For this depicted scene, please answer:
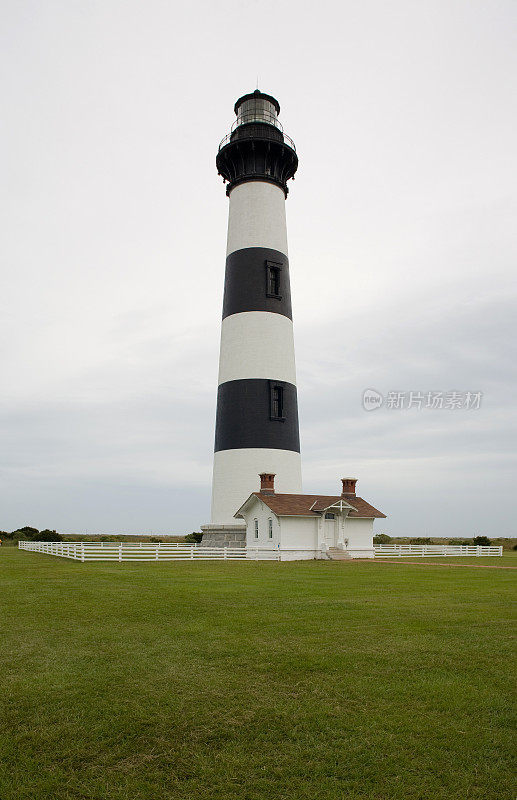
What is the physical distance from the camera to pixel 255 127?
33.7 metres

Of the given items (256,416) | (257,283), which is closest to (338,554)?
(256,416)

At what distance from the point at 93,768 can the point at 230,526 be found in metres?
26.5

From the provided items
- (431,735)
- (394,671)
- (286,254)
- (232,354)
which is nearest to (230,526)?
(232,354)

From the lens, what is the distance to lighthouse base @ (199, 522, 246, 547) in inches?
1246

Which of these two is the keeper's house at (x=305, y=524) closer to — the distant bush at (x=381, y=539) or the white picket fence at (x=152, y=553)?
the white picket fence at (x=152, y=553)

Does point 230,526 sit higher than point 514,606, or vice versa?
point 230,526

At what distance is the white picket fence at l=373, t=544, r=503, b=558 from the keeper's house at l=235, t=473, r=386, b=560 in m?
4.45

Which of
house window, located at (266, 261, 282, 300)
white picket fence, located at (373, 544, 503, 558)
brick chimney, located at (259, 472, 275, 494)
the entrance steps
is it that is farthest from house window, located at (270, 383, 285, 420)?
white picket fence, located at (373, 544, 503, 558)

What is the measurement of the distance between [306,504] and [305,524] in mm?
1201

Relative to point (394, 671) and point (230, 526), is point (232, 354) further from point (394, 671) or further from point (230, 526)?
point (394, 671)

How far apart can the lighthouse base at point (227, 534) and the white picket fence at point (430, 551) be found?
8.79 m

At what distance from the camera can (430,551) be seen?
38594mm

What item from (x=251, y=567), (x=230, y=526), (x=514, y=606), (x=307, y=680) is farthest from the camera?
(x=230, y=526)

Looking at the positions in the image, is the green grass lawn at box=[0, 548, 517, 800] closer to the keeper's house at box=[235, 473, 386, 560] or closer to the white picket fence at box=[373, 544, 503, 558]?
the keeper's house at box=[235, 473, 386, 560]
